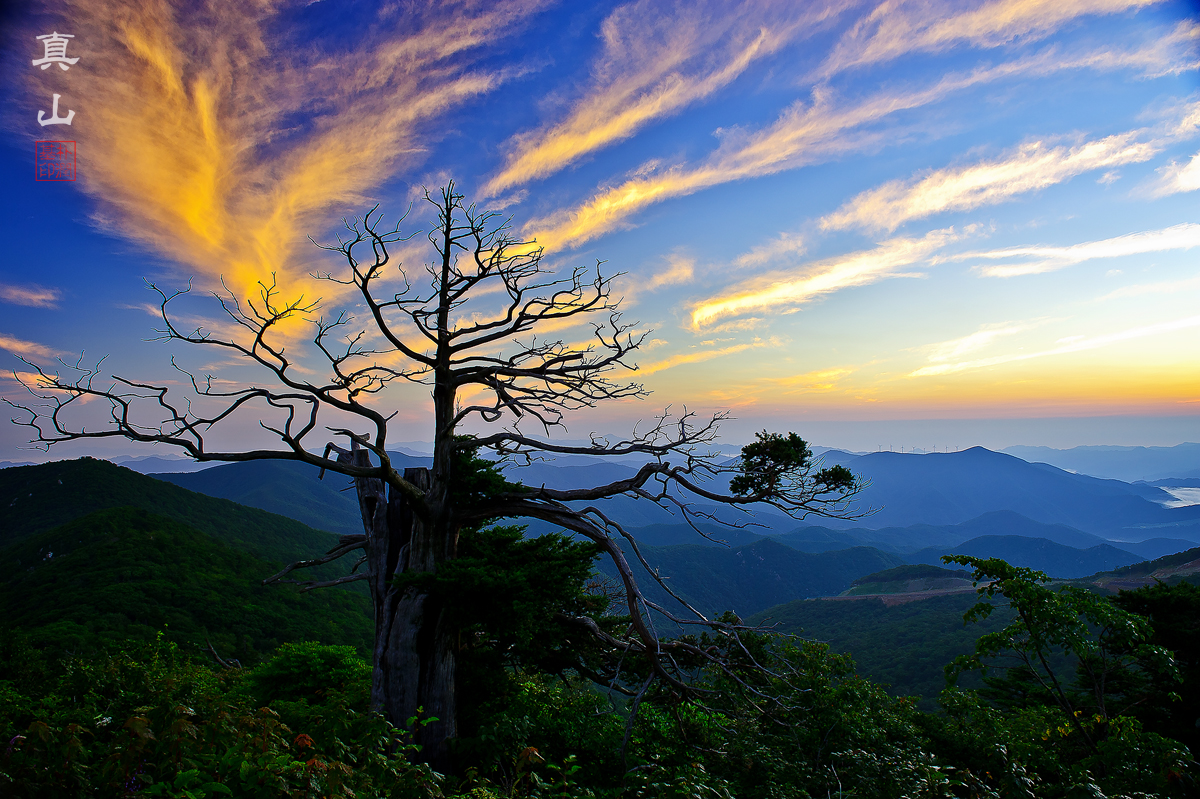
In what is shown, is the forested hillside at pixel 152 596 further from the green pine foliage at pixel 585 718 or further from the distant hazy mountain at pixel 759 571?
the distant hazy mountain at pixel 759 571

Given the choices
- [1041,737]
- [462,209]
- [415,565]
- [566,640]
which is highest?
[462,209]

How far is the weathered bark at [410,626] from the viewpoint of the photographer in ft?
29.8

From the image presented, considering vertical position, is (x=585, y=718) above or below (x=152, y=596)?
above

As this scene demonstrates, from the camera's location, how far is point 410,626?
9367mm

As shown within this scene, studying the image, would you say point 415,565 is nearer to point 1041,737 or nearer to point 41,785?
point 41,785

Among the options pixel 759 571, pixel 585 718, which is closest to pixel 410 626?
pixel 585 718

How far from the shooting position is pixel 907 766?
5.53 m

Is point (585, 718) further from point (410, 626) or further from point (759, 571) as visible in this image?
point (759, 571)

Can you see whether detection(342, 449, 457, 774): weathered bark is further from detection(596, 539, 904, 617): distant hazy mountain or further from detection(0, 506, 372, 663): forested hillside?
detection(596, 539, 904, 617): distant hazy mountain

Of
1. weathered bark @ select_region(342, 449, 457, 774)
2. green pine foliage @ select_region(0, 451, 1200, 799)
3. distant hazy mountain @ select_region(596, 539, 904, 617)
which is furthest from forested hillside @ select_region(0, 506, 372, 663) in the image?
distant hazy mountain @ select_region(596, 539, 904, 617)

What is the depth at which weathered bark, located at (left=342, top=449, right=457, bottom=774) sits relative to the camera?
9.09 meters

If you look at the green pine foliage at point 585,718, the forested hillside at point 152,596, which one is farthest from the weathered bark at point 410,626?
the forested hillside at point 152,596

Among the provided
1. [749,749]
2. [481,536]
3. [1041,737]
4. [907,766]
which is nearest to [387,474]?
[481,536]

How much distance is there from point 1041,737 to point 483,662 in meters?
13.7
